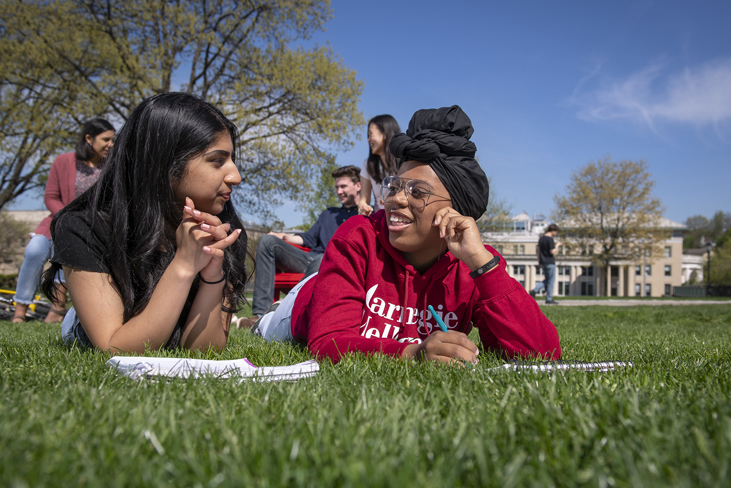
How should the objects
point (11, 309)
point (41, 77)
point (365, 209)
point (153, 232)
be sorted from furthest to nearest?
point (41, 77), point (11, 309), point (365, 209), point (153, 232)

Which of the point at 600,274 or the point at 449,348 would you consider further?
→ the point at 600,274

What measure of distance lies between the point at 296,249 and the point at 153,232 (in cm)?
397

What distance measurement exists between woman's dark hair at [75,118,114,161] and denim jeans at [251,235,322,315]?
2.53 m

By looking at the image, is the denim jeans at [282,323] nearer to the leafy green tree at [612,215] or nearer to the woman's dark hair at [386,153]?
the woman's dark hair at [386,153]

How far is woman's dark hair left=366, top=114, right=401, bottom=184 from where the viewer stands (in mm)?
5707

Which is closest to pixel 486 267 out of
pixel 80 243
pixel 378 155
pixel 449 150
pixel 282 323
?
pixel 449 150

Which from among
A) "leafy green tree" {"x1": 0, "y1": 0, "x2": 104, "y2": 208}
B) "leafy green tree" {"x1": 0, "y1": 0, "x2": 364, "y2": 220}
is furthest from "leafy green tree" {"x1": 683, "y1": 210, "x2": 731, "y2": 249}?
"leafy green tree" {"x1": 0, "y1": 0, "x2": 104, "y2": 208}

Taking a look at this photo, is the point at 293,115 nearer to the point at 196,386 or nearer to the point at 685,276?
the point at 196,386

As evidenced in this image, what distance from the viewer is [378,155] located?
19.8ft

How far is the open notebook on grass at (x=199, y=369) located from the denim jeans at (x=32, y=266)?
5.47 m

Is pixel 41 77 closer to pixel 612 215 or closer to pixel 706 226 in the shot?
pixel 612 215

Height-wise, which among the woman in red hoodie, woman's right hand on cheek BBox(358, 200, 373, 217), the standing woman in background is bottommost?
the woman in red hoodie

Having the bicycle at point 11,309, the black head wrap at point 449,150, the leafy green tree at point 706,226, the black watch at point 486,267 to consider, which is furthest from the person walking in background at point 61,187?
the leafy green tree at point 706,226

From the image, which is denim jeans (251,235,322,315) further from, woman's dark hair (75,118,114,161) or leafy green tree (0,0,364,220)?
leafy green tree (0,0,364,220)
